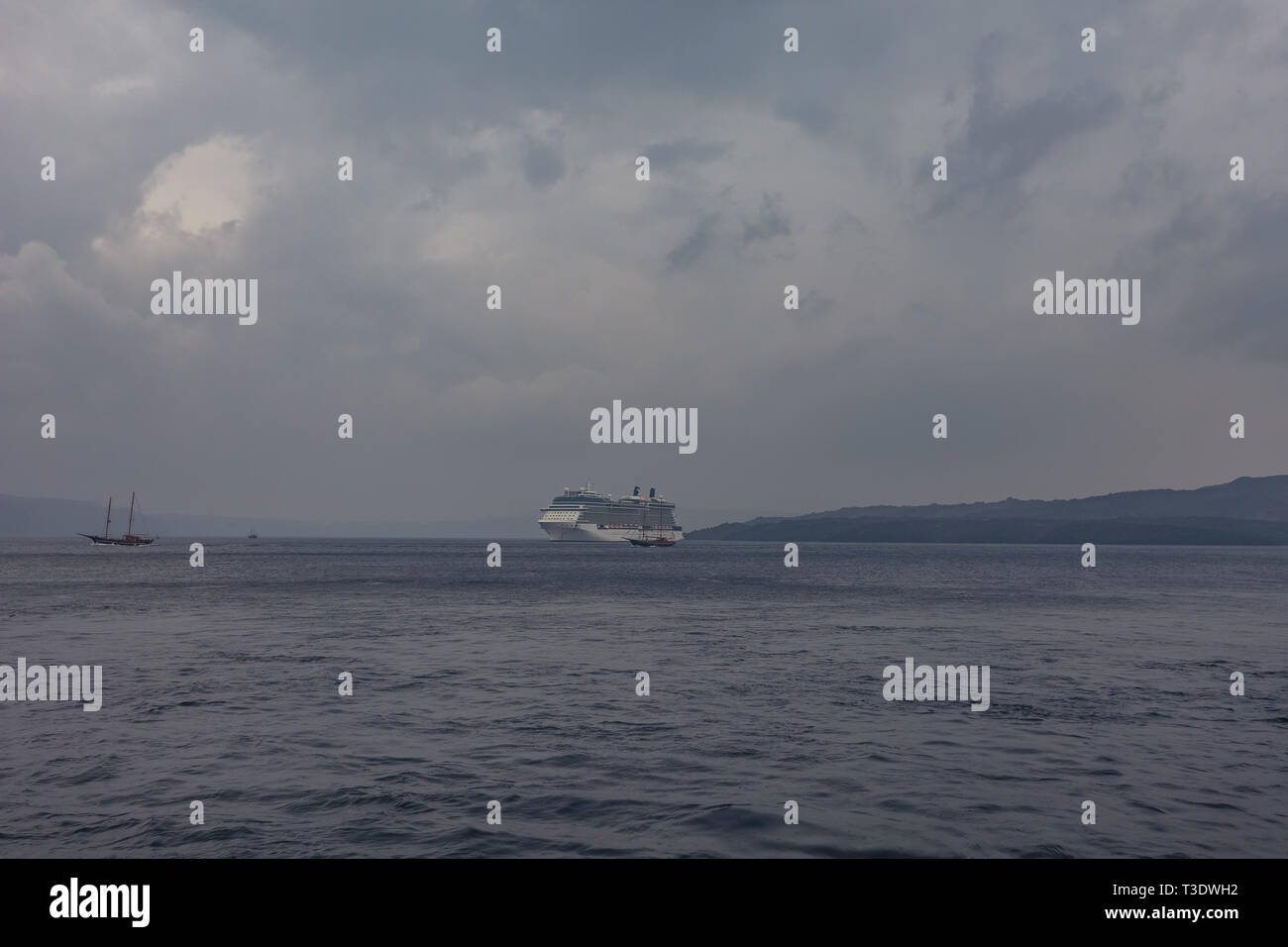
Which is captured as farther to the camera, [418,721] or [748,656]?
[748,656]

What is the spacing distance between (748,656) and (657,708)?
996 centimetres

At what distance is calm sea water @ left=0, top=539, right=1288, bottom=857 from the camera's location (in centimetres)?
1259

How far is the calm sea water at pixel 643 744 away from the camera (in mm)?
12594

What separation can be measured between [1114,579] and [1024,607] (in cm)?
3923

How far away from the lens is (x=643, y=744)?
59.6ft
